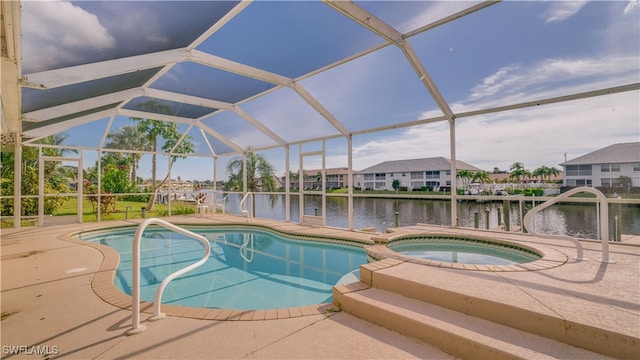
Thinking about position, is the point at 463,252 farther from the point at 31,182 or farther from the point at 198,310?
the point at 31,182

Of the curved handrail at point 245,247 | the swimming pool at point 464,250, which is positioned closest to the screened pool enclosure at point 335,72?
the swimming pool at point 464,250

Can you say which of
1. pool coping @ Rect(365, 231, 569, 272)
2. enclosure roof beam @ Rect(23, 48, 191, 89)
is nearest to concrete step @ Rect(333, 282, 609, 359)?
pool coping @ Rect(365, 231, 569, 272)

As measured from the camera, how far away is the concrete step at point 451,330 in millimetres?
1928

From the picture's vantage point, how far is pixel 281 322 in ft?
8.39

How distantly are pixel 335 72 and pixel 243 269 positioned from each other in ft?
15.5

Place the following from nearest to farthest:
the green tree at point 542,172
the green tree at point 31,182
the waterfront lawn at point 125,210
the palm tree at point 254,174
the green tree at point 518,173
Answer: the green tree at point 542,172, the green tree at point 31,182, the palm tree at point 254,174, the waterfront lawn at point 125,210, the green tree at point 518,173

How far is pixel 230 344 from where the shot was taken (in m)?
2.20

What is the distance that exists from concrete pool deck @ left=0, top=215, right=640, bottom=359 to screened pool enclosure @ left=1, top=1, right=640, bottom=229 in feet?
9.26

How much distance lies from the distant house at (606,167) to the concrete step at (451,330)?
4763 mm

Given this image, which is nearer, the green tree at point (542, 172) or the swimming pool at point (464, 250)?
the swimming pool at point (464, 250)

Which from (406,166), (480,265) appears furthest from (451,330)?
(406,166)

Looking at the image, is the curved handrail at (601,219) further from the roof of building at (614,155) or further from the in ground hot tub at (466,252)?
the roof of building at (614,155)

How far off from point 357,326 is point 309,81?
565cm

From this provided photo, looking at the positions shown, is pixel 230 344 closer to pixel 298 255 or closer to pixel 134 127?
pixel 298 255
